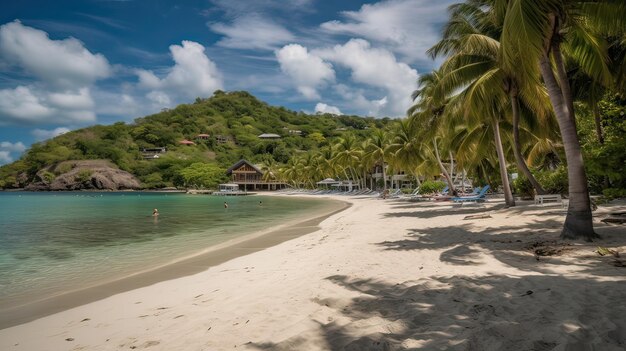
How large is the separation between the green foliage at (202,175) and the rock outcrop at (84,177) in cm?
2216

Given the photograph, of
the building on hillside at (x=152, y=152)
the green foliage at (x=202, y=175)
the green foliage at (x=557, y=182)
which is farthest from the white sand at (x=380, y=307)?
the building on hillside at (x=152, y=152)

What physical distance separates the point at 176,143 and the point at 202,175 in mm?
41923

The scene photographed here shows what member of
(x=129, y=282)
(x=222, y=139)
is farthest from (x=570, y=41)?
(x=222, y=139)

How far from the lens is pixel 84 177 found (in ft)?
355

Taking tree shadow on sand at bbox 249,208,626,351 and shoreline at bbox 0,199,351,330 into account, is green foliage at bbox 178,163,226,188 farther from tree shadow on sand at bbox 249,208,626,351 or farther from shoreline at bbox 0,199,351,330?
tree shadow on sand at bbox 249,208,626,351

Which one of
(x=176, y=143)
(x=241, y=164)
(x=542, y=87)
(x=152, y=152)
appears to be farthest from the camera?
(x=176, y=143)

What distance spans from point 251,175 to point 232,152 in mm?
35031

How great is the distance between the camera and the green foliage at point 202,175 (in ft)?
319

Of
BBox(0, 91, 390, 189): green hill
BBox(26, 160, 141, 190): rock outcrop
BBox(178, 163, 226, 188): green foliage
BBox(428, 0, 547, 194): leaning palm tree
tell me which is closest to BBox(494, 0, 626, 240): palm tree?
BBox(428, 0, 547, 194): leaning palm tree

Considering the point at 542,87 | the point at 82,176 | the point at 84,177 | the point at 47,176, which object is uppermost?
the point at 47,176

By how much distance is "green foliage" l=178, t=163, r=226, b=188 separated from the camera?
9731 centimetres

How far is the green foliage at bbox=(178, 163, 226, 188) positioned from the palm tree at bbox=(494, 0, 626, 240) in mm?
93559

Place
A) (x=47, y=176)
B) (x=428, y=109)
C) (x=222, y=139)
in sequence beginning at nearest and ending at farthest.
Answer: (x=428, y=109), (x=47, y=176), (x=222, y=139)

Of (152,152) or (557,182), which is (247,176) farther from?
(557,182)
